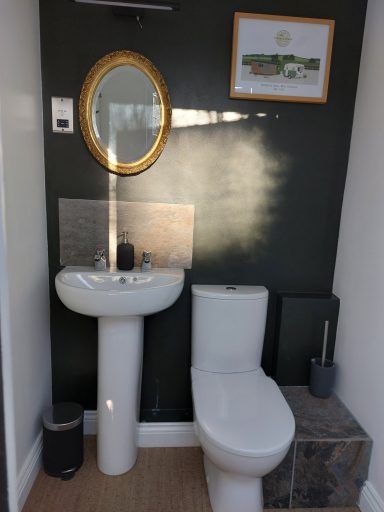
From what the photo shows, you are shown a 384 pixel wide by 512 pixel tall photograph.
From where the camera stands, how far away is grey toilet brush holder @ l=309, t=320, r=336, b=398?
1.91 m

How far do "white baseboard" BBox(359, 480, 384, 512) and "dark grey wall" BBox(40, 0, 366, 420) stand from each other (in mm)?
672

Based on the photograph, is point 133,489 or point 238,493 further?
point 133,489

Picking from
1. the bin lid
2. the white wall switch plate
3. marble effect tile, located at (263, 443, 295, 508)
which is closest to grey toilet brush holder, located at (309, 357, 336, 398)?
marble effect tile, located at (263, 443, 295, 508)

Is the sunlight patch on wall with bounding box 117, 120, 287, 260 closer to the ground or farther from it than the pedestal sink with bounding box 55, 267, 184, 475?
farther from it

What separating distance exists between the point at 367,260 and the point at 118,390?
1253 mm

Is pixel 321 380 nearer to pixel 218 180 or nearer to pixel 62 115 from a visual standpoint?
pixel 218 180

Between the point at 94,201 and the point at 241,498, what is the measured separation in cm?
141

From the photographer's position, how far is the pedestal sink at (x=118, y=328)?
1577 millimetres

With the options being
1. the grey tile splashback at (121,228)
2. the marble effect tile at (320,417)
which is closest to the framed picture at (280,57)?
the grey tile splashback at (121,228)

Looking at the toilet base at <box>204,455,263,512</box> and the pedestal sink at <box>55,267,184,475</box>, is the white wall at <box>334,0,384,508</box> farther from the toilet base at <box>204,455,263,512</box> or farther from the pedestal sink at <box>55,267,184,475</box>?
the pedestal sink at <box>55,267,184,475</box>

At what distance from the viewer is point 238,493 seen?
1.54 m

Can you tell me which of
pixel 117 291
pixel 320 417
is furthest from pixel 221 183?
pixel 320 417

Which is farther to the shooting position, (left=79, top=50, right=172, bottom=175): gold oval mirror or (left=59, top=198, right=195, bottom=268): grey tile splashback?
(left=59, top=198, right=195, bottom=268): grey tile splashback

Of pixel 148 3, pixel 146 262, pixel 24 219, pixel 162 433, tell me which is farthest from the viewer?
pixel 162 433
